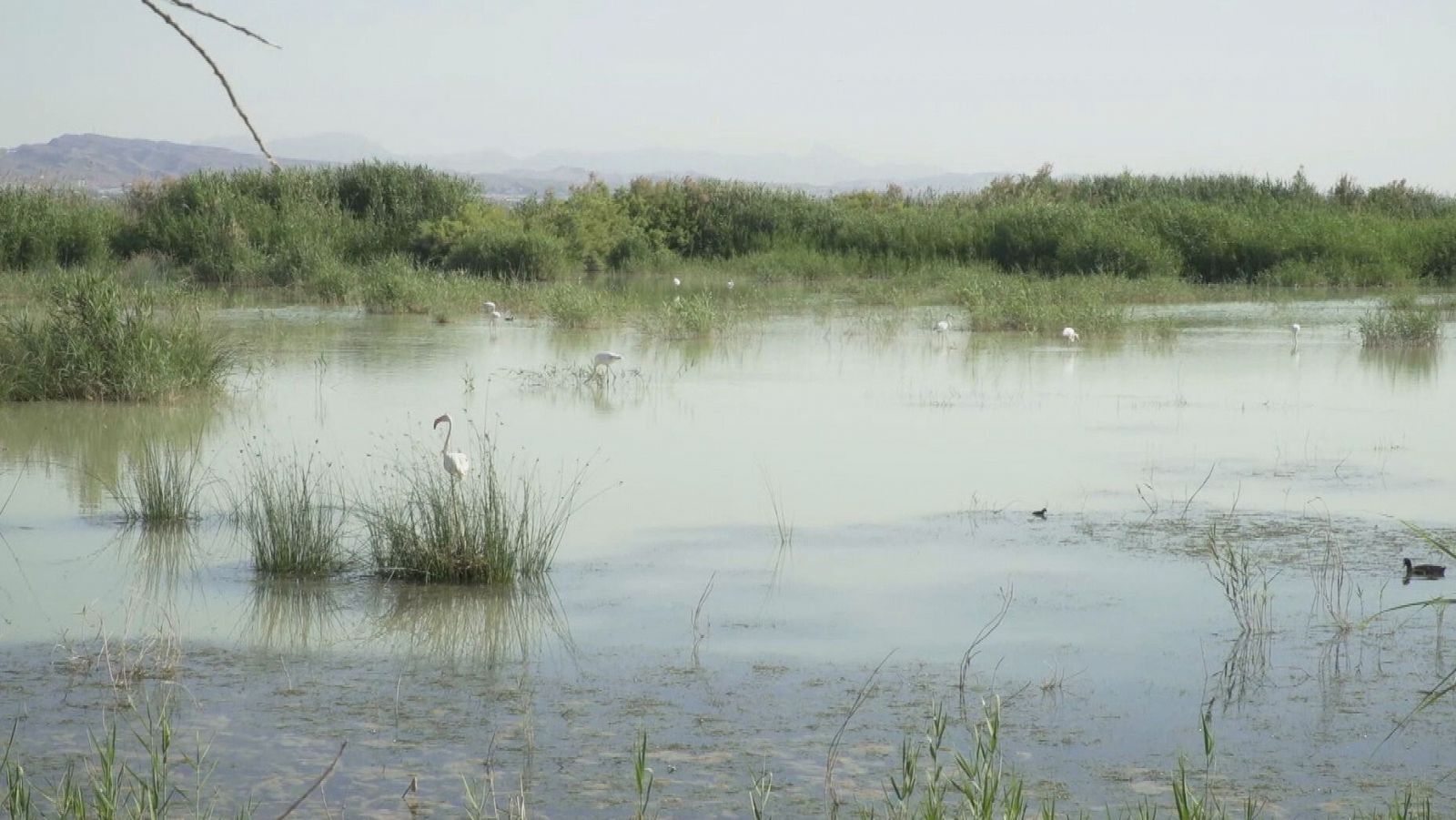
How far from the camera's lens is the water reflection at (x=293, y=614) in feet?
17.9

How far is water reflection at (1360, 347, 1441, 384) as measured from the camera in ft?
41.6

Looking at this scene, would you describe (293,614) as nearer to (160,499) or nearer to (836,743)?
(160,499)

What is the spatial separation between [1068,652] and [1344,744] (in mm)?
1049

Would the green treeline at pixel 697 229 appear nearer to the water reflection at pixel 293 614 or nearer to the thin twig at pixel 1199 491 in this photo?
the thin twig at pixel 1199 491

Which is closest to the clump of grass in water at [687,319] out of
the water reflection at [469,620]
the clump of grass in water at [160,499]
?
the clump of grass in water at [160,499]

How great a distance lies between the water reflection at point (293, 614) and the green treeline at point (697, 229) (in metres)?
15.4

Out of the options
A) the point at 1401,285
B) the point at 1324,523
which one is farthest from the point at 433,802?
the point at 1401,285

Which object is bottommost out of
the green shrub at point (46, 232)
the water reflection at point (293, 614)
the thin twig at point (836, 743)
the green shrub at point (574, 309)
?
the water reflection at point (293, 614)

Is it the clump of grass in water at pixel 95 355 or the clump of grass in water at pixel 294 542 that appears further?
the clump of grass in water at pixel 95 355

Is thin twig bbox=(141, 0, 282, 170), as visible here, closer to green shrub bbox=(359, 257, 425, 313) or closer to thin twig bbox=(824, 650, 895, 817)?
thin twig bbox=(824, 650, 895, 817)

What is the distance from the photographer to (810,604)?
5.90 meters

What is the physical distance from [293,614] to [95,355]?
575cm

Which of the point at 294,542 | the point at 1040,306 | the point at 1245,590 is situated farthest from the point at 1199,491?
the point at 1040,306

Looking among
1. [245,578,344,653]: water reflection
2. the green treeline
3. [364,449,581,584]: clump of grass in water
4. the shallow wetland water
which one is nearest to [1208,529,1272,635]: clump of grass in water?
the shallow wetland water
